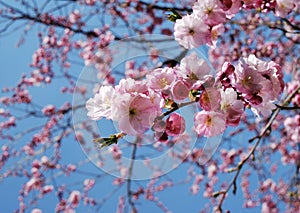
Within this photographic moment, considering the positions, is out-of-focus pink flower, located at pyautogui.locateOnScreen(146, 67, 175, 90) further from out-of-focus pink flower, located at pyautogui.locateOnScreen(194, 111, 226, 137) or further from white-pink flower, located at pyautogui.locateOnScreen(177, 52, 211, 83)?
out-of-focus pink flower, located at pyautogui.locateOnScreen(194, 111, 226, 137)

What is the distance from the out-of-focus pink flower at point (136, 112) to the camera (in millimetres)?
1559

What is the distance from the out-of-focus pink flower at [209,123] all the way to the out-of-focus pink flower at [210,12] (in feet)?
2.38

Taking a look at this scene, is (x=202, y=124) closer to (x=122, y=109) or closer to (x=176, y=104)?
(x=176, y=104)

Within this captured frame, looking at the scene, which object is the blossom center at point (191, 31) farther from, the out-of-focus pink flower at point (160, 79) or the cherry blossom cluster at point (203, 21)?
the out-of-focus pink flower at point (160, 79)

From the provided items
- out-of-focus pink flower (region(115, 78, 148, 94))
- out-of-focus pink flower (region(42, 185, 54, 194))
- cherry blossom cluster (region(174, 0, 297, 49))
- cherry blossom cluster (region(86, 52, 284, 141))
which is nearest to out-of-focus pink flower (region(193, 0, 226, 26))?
cherry blossom cluster (region(174, 0, 297, 49))

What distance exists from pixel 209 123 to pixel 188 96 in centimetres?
21

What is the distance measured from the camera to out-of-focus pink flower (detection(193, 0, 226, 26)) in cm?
220

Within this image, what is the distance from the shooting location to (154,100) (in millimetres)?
1587

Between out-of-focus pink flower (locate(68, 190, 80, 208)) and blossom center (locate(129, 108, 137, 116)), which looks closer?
blossom center (locate(129, 108, 137, 116))

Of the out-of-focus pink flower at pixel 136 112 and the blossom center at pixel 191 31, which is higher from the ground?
the blossom center at pixel 191 31

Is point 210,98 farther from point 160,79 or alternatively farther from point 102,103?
point 102,103

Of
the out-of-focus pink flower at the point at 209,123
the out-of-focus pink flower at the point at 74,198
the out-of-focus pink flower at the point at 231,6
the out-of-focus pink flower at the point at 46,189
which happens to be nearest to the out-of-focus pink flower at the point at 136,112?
the out-of-focus pink flower at the point at 209,123

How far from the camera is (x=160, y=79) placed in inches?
64.2

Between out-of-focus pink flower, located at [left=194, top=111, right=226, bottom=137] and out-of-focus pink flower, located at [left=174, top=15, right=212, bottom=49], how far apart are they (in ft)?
2.06
